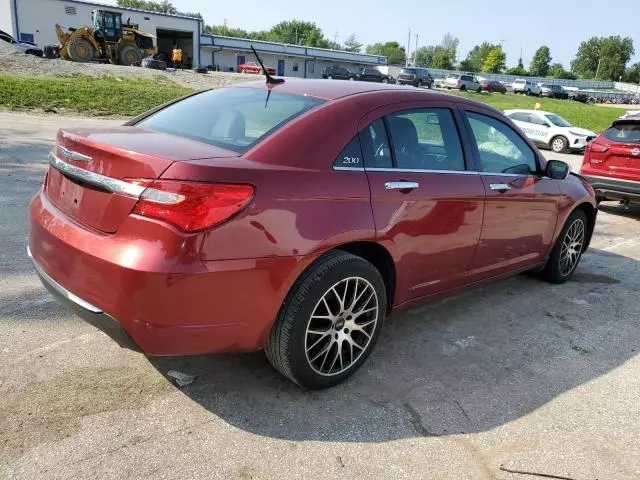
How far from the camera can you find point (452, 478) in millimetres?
2521

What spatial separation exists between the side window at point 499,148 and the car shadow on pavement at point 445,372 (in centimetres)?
117

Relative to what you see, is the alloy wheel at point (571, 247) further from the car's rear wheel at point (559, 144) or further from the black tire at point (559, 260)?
the car's rear wheel at point (559, 144)

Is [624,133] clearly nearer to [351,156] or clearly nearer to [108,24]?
[351,156]

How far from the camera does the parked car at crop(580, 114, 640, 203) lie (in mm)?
8336

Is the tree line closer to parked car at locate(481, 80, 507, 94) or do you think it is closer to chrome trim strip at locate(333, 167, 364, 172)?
parked car at locate(481, 80, 507, 94)

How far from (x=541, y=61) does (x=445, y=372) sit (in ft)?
467

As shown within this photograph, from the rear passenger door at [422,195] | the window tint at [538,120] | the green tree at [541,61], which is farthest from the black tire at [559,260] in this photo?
the green tree at [541,61]

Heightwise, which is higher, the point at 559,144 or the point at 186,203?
the point at 186,203

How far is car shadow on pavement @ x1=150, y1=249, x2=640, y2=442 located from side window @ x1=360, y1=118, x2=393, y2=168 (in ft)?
4.16

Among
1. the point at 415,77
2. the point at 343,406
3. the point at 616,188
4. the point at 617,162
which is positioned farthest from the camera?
the point at 415,77

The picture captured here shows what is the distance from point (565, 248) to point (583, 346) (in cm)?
147

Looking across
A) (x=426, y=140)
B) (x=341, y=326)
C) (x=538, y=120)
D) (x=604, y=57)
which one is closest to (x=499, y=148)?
(x=426, y=140)

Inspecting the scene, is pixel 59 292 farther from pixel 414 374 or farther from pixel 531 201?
pixel 531 201

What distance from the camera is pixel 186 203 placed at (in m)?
2.44
